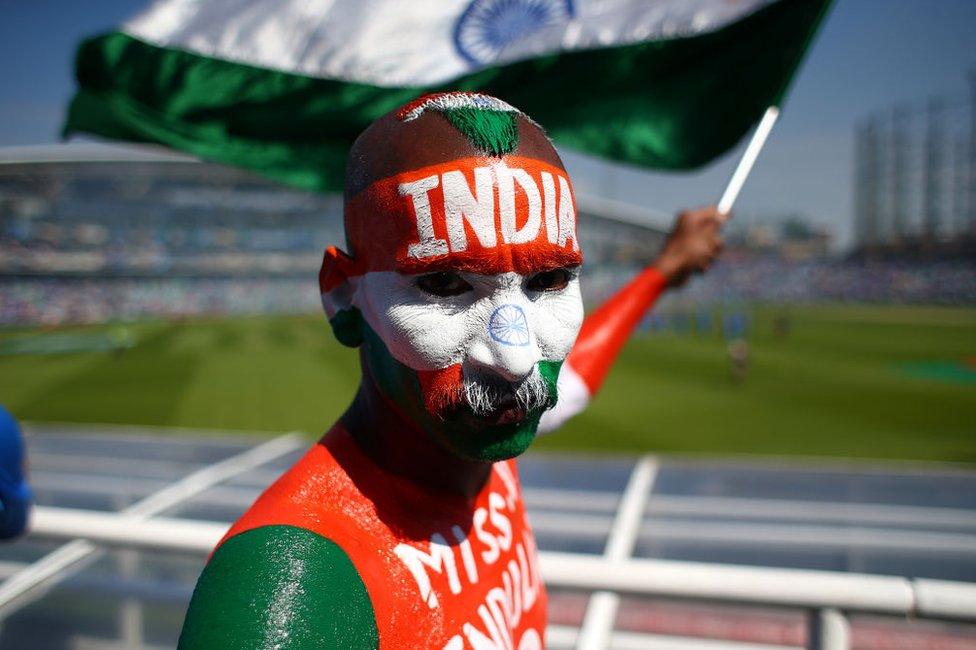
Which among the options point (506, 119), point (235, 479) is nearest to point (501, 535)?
point (506, 119)

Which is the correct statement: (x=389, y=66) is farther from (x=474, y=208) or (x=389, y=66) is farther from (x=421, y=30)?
(x=474, y=208)

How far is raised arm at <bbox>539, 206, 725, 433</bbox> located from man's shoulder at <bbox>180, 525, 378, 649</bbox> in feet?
3.36

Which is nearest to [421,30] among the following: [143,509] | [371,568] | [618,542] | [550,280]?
[550,280]

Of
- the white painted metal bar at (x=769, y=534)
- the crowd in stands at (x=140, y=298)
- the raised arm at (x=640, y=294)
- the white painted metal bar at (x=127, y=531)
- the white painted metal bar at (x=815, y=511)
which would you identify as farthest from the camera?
the crowd in stands at (x=140, y=298)

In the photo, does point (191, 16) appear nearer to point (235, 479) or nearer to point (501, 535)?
point (501, 535)

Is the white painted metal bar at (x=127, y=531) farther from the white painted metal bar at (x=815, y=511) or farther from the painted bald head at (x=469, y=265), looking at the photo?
the white painted metal bar at (x=815, y=511)

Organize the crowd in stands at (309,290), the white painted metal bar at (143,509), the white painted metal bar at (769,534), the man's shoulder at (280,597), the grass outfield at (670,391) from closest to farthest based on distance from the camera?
the man's shoulder at (280,597)
the white painted metal bar at (143,509)
the white painted metal bar at (769,534)
the grass outfield at (670,391)
the crowd in stands at (309,290)

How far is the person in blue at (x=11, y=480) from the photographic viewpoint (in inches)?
61.9

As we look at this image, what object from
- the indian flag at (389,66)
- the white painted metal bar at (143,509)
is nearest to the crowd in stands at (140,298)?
the white painted metal bar at (143,509)

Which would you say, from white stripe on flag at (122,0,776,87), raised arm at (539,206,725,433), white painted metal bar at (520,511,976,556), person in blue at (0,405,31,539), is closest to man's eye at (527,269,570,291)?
raised arm at (539,206,725,433)

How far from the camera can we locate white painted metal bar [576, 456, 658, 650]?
198 centimetres

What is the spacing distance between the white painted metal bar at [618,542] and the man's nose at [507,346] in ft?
2.12

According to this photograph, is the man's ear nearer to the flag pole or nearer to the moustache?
the moustache

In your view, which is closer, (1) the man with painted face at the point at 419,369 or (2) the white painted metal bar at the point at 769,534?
(1) the man with painted face at the point at 419,369
